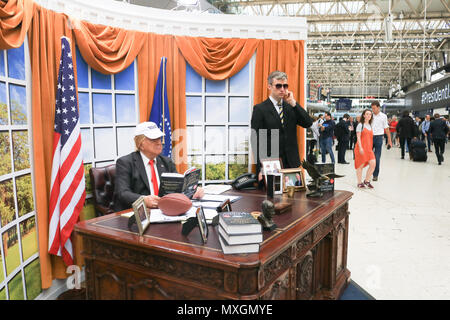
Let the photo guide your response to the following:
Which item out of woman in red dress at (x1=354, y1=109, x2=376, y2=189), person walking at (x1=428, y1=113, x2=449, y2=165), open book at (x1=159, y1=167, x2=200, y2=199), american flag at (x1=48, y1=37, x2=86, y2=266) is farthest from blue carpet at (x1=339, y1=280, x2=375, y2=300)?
person walking at (x1=428, y1=113, x2=449, y2=165)

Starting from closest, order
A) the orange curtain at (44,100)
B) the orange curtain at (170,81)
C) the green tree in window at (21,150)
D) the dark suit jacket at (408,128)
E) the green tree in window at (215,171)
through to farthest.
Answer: the green tree in window at (21,150)
the orange curtain at (44,100)
the orange curtain at (170,81)
the green tree in window at (215,171)
the dark suit jacket at (408,128)

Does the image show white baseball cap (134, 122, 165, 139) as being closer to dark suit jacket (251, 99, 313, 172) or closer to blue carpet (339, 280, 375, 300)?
dark suit jacket (251, 99, 313, 172)

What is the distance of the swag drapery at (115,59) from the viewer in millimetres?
2512

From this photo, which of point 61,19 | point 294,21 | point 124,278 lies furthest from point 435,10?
point 124,278

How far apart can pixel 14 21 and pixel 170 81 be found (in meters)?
2.05

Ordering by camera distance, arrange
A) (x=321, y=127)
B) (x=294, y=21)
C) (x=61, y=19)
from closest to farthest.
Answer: (x=61, y=19)
(x=294, y=21)
(x=321, y=127)

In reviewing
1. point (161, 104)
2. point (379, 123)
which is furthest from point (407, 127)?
point (161, 104)

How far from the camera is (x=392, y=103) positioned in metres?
27.5

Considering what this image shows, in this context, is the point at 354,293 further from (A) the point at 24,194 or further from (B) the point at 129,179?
(A) the point at 24,194

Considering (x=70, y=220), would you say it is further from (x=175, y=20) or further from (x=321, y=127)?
(x=321, y=127)

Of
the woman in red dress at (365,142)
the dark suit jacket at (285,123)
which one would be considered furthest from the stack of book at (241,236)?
the woman in red dress at (365,142)

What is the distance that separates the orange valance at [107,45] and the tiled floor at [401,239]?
3.03 meters

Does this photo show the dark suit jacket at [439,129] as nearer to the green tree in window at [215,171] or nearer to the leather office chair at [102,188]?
the green tree in window at [215,171]

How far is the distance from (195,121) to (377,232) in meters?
2.63
